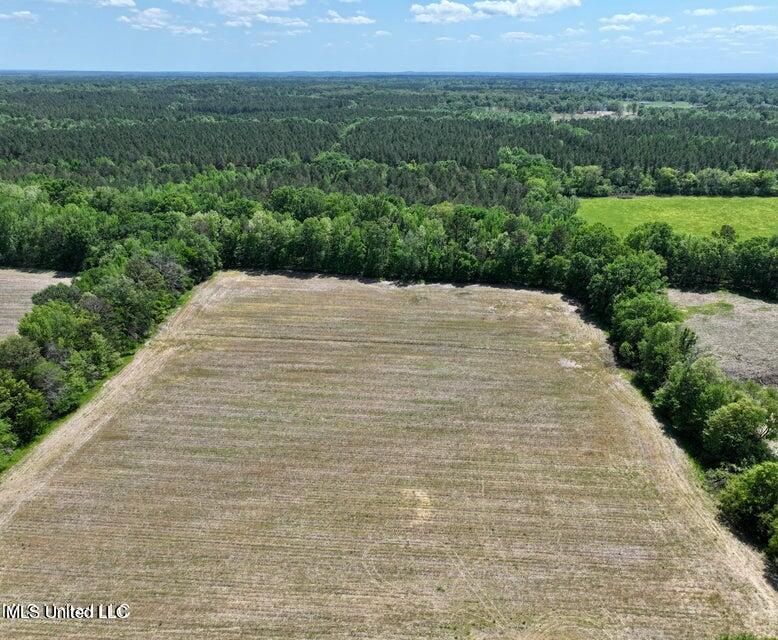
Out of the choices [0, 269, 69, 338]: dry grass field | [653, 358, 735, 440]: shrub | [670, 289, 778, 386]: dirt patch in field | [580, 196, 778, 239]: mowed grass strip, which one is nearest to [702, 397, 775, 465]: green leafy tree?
[653, 358, 735, 440]: shrub

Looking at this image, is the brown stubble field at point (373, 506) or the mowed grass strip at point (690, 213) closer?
the brown stubble field at point (373, 506)

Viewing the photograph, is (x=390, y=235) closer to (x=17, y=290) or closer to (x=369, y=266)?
(x=369, y=266)

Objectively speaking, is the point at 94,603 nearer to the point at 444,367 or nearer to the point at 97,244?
the point at 444,367

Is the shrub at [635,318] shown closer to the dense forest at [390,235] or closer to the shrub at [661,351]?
the dense forest at [390,235]

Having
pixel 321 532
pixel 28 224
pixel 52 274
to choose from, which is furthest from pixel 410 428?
pixel 28 224

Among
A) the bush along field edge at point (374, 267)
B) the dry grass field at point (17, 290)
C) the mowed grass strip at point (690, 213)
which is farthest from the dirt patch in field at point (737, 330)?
the dry grass field at point (17, 290)

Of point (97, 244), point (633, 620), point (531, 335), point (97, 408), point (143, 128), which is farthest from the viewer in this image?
point (143, 128)

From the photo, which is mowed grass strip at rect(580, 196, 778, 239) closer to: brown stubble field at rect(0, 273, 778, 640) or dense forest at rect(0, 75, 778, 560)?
dense forest at rect(0, 75, 778, 560)

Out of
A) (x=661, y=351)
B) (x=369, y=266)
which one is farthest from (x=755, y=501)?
(x=369, y=266)
